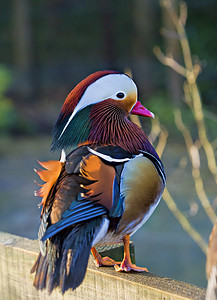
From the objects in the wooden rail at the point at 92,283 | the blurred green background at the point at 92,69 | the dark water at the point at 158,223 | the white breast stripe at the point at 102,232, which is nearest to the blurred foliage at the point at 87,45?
the blurred green background at the point at 92,69

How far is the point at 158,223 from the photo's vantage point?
4.61 metres

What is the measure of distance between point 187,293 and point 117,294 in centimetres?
16

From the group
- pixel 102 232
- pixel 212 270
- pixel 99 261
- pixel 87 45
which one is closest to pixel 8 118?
pixel 87 45

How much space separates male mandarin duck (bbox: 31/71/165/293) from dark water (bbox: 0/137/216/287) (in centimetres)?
186

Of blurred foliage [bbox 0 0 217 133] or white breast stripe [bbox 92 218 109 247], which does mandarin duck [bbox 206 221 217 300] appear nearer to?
white breast stripe [bbox 92 218 109 247]

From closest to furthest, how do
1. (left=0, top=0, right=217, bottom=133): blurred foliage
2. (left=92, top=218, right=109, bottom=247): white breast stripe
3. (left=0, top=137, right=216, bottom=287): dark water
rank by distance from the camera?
(left=92, top=218, right=109, bottom=247): white breast stripe
(left=0, top=137, right=216, bottom=287): dark water
(left=0, top=0, right=217, bottom=133): blurred foliage

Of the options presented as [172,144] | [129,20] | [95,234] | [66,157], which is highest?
[66,157]

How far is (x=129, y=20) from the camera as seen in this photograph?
44.0 ft

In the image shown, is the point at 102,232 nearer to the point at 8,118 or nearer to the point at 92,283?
the point at 92,283

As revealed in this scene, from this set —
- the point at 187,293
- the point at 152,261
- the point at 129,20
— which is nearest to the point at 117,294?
the point at 187,293

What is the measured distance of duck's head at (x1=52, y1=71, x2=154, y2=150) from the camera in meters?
1.10

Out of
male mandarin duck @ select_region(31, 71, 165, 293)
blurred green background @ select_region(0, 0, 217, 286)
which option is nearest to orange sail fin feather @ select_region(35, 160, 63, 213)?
male mandarin duck @ select_region(31, 71, 165, 293)

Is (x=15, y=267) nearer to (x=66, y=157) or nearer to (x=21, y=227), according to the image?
(x=66, y=157)

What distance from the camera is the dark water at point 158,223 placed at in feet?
12.3
